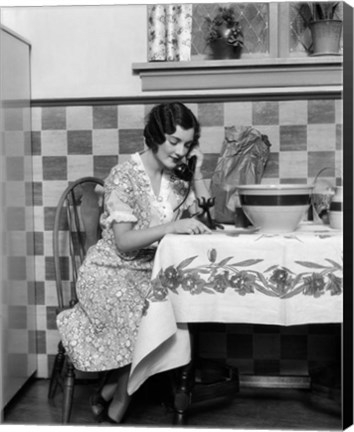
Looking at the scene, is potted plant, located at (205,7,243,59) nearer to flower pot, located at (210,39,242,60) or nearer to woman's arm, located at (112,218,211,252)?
flower pot, located at (210,39,242,60)

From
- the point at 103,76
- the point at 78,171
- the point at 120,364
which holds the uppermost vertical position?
the point at 103,76

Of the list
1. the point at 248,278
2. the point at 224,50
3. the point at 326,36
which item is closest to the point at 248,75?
the point at 224,50

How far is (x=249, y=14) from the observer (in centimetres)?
271

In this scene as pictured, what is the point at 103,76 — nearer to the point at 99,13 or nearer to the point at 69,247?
the point at 99,13

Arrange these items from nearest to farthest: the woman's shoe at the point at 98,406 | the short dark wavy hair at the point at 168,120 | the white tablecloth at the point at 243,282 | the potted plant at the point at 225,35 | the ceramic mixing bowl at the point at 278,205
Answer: the white tablecloth at the point at 243,282
the ceramic mixing bowl at the point at 278,205
the short dark wavy hair at the point at 168,120
the woman's shoe at the point at 98,406
the potted plant at the point at 225,35

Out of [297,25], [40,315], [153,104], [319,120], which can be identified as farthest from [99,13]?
[40,315]

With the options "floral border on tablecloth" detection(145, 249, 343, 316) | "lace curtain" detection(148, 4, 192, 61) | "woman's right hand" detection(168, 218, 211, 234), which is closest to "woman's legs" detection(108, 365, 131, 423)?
"floral border on tablecloth" detection(145, 249, 343, 316)

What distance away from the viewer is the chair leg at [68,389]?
2.28m

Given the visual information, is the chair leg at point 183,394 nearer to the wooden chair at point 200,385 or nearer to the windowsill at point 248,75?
the wooden chair at point 200,385

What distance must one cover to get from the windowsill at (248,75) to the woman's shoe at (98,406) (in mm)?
1121

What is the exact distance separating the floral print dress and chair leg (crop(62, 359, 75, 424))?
6 centimetres

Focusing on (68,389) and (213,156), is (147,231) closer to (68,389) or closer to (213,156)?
(68,389)

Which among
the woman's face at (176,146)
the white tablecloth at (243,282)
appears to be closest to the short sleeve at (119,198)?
the woman's face at (176,146)

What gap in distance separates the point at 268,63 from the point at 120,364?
119 centimetres
